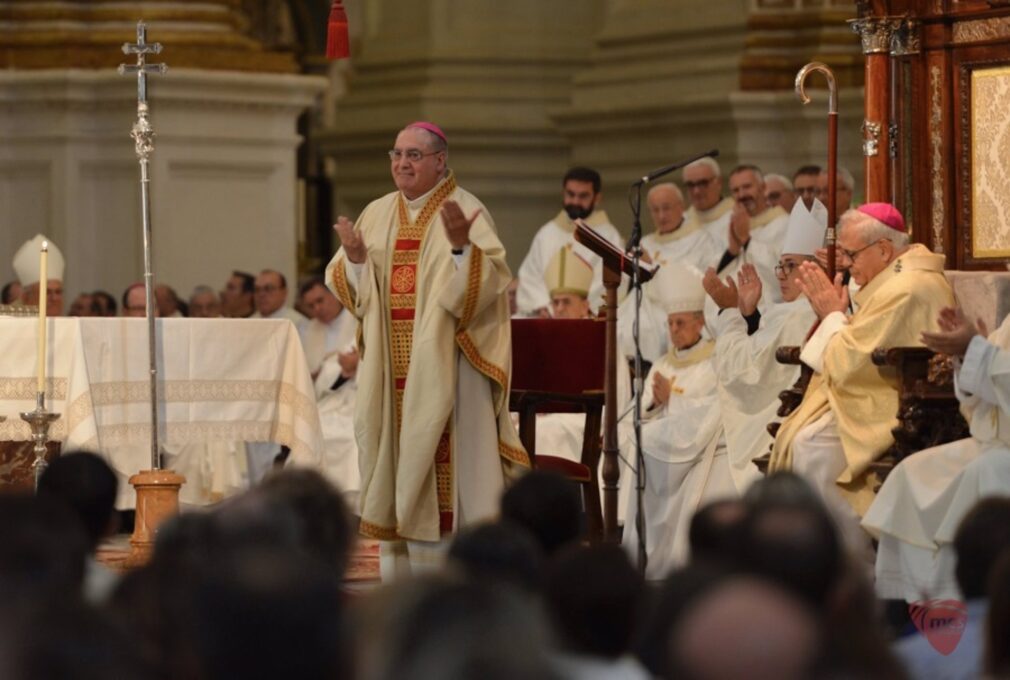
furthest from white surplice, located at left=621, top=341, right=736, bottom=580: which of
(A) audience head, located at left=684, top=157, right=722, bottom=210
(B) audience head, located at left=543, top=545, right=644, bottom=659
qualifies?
(B) audience head, located at left=543, top=545, right=644, bottom=659

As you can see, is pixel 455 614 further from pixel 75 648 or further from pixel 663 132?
pixel 663 132

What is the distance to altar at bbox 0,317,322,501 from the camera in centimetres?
930

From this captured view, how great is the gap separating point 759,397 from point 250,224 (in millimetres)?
5667

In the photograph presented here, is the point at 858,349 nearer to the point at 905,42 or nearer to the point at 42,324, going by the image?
the point at 905,42

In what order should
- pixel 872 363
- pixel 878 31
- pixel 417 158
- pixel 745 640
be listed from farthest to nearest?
pixel 878 31, pixel 417 158, pixel 872 363, pixel 745 640

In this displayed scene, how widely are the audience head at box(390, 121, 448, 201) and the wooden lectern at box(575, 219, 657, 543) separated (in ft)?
2.04

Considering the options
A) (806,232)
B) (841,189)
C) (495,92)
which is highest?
(495,92)

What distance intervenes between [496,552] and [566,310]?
24.8 ft

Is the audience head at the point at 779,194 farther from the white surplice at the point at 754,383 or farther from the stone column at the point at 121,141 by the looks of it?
the stone column at the point at 121,141

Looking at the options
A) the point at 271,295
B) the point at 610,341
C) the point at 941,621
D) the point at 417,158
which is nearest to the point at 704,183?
the point at 271,295

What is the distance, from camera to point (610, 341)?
8.68 m

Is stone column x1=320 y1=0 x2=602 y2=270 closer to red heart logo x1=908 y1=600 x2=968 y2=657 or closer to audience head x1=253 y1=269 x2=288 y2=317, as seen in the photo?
audience head x1=253 y1=269 x2=288 y2=317

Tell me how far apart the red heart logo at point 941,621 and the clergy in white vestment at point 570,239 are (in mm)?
5333

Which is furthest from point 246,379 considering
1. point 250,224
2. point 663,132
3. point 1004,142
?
point 663,132
